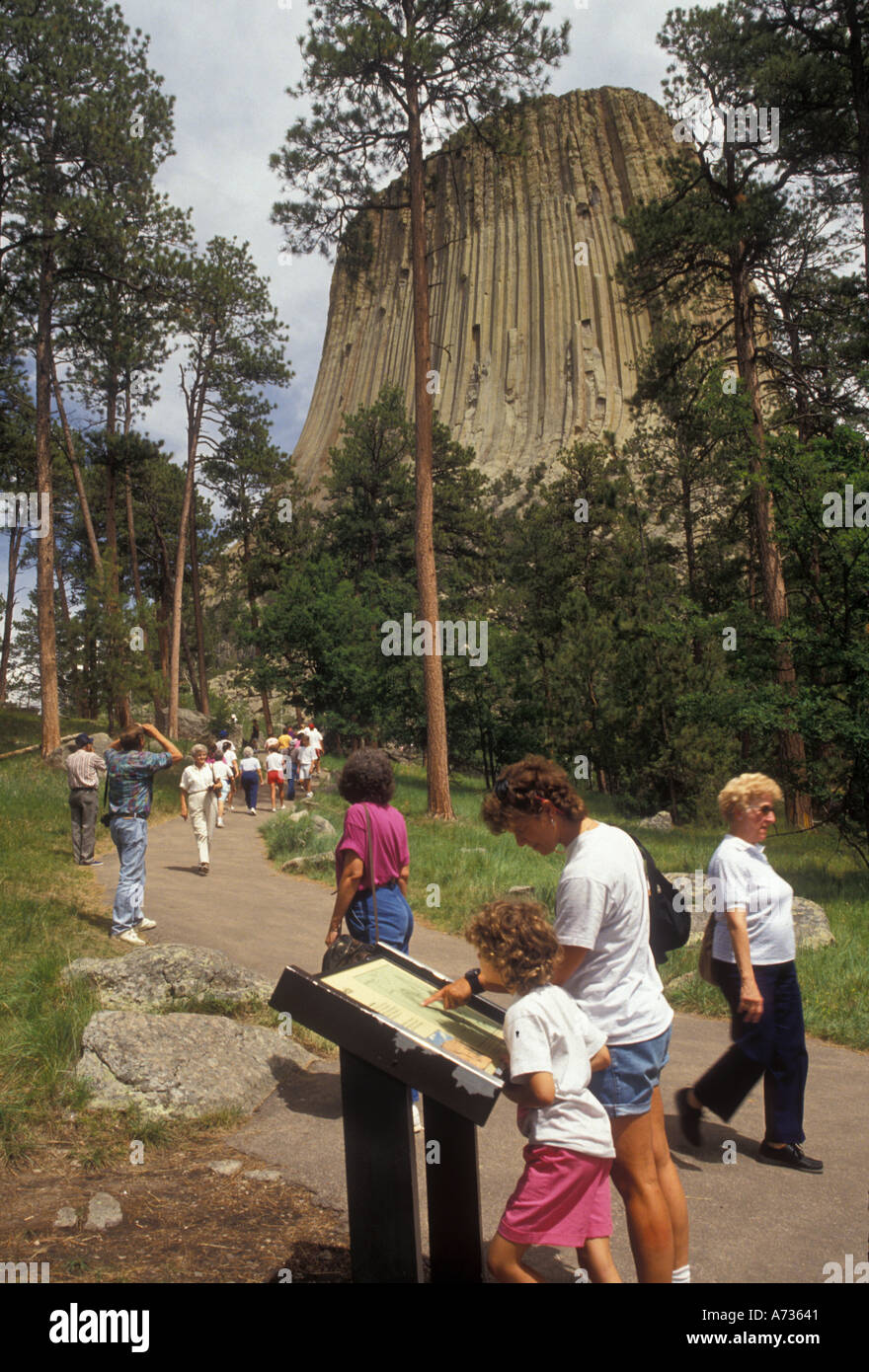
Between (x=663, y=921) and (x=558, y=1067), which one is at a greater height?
(x=663, y=921)

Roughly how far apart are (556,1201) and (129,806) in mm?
6654

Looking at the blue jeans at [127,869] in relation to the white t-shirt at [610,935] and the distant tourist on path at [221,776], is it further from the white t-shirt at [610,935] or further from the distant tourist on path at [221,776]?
the white t-shirt at [610,935]

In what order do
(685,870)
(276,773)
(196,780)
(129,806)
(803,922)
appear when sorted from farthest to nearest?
(276,773)
(196,780)
(685,870)
(803,922)
(129,806)

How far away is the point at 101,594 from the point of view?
31.4 meters

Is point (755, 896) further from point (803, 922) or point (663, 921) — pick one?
point (803, 922)

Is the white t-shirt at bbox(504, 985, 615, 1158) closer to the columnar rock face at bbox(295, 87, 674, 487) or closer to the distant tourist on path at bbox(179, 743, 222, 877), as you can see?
the distant tourist on path at bbox(179, 743, 222, 877)

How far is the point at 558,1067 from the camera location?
112 inches

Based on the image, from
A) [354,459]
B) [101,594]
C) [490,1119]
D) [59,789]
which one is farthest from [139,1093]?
[354,459]

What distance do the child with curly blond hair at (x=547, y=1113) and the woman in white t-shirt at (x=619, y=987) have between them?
0.40ft

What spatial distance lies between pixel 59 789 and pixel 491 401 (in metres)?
54.3

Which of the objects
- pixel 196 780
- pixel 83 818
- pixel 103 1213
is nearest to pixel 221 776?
pixel 196 780

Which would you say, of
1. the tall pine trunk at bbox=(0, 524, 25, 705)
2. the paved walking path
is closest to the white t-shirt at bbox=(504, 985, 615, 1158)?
the paved walking path

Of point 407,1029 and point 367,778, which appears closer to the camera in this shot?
point 407,1029
